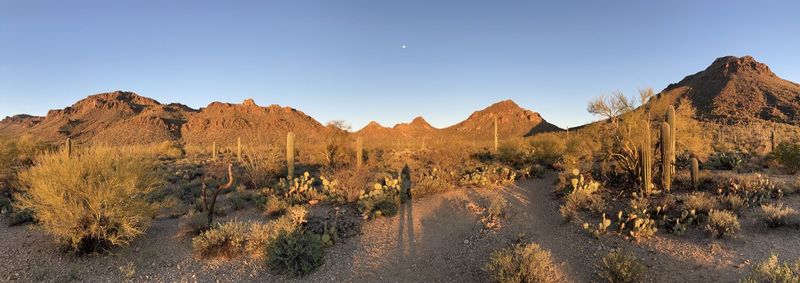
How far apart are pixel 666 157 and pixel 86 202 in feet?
40.5

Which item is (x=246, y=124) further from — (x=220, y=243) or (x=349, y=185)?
(x=220, y=243)

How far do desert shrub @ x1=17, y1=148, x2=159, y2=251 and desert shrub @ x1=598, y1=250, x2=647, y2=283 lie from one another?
7631 millimetres

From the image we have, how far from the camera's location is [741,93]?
138ft

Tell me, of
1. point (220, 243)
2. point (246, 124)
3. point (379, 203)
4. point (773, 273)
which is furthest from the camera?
point (246, 124)

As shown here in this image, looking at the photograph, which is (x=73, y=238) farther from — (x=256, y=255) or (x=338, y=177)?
(x=338, y=177)

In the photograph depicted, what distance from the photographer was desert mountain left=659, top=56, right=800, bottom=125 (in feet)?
121

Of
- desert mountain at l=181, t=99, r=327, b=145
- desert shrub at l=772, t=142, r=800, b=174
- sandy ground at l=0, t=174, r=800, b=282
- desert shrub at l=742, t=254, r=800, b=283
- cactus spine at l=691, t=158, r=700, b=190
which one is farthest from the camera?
desert mountain at l=181, t=99, r=327, b=145

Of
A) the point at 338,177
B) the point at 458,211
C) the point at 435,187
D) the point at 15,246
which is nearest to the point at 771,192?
the point at 458,211

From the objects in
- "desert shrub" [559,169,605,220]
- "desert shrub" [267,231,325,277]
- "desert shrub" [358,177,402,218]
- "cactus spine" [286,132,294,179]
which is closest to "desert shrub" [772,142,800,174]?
"desert shrub" [559,169,605,220]

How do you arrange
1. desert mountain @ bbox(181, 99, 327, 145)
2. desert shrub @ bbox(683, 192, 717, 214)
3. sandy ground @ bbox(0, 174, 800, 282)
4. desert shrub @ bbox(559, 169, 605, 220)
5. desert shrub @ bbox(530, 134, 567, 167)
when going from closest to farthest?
1. sandy ground @ bbox(0, 174, 800, 282)
2. desert shrub @ bbox(683, 192, 717, 214)
3. desert shrub @ bbox(559, 169, 605, 220)
4. desert shrub @ bbox(530, 134, 567, 167)
5. desert mountain @ bbox(181, 99, 327, 145)

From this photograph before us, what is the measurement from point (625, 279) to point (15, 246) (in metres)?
10.0

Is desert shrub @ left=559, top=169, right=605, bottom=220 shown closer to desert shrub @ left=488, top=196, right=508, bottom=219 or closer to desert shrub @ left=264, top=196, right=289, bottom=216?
desert shrub @ left=488, top=196, right=508, bottom=219

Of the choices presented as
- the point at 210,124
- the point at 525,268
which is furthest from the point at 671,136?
the point at 210,124

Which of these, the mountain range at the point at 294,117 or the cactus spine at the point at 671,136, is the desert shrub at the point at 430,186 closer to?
the cactus spine at the point at 671,136
